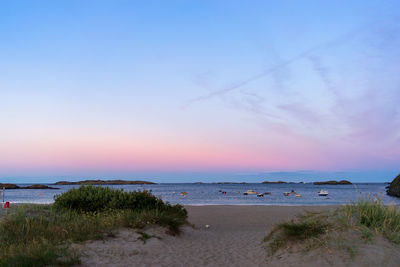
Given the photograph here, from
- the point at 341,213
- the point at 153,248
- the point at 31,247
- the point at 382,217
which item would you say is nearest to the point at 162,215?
the point at 153,248

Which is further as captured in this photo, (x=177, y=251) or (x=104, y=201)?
(x=104, y=201)

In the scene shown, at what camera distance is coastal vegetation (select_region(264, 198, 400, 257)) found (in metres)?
8.91

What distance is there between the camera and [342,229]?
31.0 feet

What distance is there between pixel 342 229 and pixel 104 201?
1090 centimetres

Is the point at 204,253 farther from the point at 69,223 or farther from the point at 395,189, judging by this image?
the point at 395,189

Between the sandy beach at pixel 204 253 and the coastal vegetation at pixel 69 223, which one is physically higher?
the coastal vegetation at pixel 69 223

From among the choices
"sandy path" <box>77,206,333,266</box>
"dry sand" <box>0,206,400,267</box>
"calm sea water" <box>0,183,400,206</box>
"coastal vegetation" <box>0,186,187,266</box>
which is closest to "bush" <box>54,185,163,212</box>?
"coastal vegetation" <box>0,186,187,266</box>

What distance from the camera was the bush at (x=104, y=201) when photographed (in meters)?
16.1

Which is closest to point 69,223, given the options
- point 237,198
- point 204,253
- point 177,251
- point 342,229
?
point 177,251

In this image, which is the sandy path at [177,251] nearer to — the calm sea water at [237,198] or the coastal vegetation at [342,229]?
the coastal vegetation at [342,229]

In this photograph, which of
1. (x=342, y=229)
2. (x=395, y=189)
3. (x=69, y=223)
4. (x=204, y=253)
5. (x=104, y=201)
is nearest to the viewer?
(x=342, y=229)

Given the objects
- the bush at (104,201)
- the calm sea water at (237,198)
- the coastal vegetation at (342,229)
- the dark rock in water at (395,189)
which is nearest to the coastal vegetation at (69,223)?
the bush at (104,201)

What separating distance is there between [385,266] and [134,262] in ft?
20.0

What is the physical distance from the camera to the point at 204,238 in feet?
45.9
